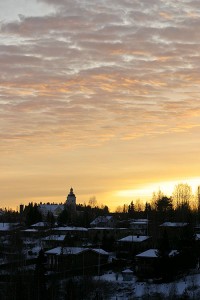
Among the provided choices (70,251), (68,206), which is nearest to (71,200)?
(68,206)

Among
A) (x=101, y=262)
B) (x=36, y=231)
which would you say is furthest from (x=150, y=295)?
(x=36, y=231)

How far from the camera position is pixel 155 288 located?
39.2 metres

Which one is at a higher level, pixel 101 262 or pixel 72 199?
pixel 72 199

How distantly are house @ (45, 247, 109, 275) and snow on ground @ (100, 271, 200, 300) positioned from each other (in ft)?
20.3

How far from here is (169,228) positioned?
64.5 meters

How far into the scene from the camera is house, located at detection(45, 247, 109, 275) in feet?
156

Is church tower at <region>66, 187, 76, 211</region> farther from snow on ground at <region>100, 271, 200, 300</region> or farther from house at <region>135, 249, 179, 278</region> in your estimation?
snow on ground at <region>100, 271, 200, 300</region>

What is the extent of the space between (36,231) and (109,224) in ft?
68.1

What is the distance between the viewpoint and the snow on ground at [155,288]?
3738 cm

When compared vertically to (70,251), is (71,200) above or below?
above

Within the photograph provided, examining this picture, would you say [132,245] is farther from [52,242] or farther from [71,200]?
[71,200]

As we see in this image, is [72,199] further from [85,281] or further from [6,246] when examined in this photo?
[85,281]

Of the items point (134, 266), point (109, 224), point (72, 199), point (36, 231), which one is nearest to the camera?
point (134, 266)

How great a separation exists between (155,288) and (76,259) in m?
12.0
